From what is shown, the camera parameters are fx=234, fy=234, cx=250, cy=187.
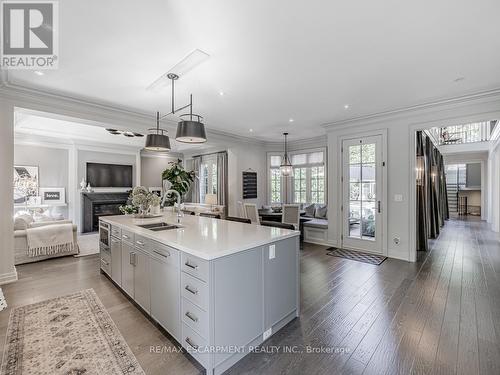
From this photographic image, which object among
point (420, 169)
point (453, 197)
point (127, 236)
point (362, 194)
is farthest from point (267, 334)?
point (453, 197)

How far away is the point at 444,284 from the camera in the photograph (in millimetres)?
3322

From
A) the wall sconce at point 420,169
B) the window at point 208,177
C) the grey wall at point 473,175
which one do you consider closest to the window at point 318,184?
the wall sconce at point 420,169

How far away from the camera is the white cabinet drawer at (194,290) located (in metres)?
1.72

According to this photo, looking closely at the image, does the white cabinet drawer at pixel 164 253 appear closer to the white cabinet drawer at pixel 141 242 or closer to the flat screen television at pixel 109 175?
the white cabinet drawer at pixel 141 242

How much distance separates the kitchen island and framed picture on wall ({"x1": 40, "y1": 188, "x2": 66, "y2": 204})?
244 inches

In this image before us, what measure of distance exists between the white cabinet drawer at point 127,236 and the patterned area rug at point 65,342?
0.79 metres

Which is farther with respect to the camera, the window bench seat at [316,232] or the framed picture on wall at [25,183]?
the framed picture on wall at [25,183]

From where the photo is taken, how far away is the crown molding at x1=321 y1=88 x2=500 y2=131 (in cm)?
360

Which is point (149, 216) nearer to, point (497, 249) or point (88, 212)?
point (88, 212)

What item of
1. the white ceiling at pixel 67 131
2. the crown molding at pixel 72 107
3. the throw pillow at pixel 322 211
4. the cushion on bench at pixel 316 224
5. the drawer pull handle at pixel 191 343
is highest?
the white ceiling at pixel 67 131

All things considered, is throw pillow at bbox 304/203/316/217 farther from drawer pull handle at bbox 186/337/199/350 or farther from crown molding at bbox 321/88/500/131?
drawer pull handle at bbox 186/337/199/350

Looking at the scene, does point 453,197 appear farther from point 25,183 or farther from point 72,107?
point 25,183

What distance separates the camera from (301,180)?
746 centimetres

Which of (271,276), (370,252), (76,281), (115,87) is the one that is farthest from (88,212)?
(370,252)
